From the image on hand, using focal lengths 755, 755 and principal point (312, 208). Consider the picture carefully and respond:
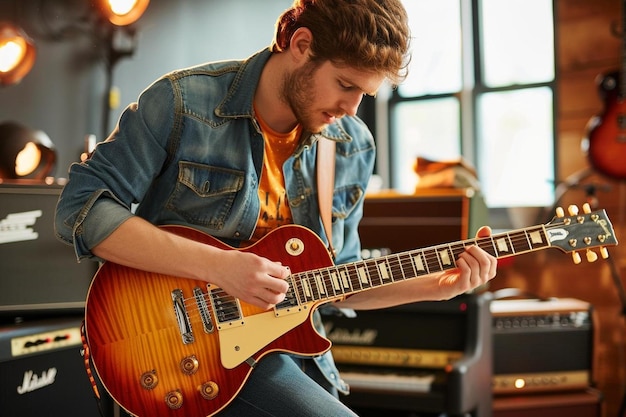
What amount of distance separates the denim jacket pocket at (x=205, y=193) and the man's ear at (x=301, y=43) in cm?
30

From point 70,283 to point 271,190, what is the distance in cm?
93

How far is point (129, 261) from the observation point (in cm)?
158

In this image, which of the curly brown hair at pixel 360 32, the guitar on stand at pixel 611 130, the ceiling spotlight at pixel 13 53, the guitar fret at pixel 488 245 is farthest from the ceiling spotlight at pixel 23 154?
the guitar on stand at pixel 611 130

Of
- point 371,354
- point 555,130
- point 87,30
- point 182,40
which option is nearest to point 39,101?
point 87,30

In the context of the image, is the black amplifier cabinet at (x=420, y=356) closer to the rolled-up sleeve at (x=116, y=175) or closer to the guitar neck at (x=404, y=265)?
the guitar neck at (x=404, y=265)

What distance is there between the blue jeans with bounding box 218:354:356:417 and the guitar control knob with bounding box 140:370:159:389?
154 mm

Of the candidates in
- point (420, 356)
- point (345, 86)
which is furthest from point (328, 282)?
point (420, 356)

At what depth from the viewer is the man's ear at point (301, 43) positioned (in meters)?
1.68

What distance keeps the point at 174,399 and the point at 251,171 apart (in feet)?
1.75

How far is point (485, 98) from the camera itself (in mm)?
4922

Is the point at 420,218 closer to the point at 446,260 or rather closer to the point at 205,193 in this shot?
the point at 446,260

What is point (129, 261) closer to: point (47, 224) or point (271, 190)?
point (271, 190)

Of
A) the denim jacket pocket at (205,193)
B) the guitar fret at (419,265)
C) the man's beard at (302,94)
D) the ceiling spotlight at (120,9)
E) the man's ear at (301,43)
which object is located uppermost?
the ceiling spotlight at (120,9)

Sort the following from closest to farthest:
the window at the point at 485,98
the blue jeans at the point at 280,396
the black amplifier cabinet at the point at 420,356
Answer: the blue jeans at the point at 280,396
the black amplifier cabinet at the point at 420,356
the window at the point at 485,98
